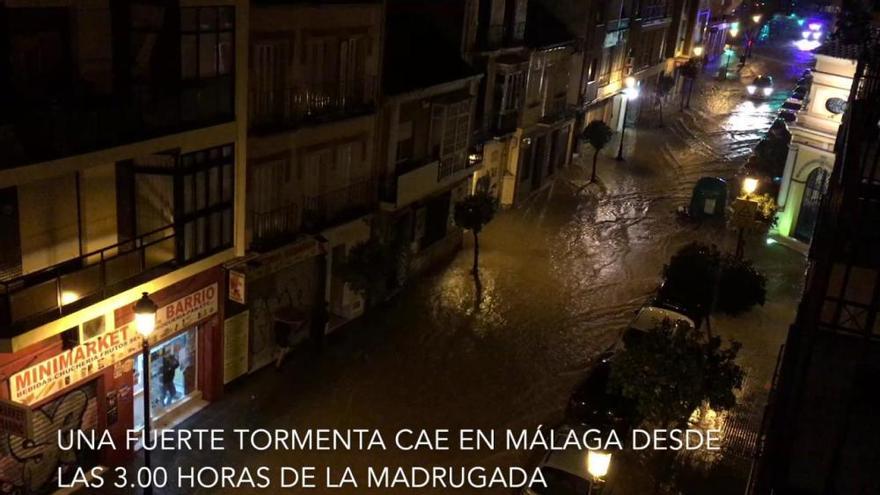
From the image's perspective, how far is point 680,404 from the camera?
615 inches

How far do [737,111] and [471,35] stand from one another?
121ft

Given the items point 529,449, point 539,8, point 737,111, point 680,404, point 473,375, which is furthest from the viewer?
point 737,111

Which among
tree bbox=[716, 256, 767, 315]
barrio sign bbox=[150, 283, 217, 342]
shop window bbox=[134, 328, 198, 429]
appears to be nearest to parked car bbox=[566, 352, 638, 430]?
tree bbox=[716, 256, 767, 315]

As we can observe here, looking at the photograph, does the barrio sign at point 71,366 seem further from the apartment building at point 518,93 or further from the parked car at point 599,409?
the apartment building at point 518,93

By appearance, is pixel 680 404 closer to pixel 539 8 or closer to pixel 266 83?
pixel 266 83

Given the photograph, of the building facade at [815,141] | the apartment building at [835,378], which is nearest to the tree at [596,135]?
the building facade at [815,141]

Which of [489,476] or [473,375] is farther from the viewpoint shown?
[473,375]

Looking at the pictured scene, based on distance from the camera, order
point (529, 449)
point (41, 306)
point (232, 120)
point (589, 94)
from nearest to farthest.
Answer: point (41, 306)
point (232, 120)
point (529, 449)
point (589, 94)

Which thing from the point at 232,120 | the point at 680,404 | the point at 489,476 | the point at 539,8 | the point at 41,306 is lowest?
the point at 489,476

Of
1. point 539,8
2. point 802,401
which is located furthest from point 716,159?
point 802,401

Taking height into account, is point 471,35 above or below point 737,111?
above

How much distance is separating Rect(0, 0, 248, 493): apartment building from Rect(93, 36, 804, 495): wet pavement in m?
2.34

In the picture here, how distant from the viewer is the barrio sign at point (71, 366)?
47.4 ft

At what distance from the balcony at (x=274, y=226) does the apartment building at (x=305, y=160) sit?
3cm
